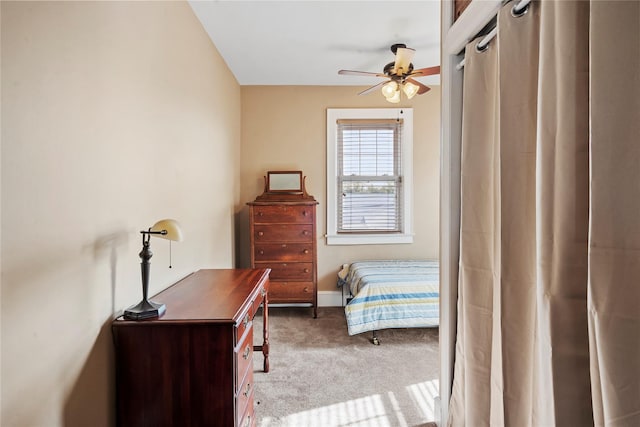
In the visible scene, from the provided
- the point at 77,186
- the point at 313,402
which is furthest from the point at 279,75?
the point at 313,402

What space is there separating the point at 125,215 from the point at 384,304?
2.22m

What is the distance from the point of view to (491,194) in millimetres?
1381

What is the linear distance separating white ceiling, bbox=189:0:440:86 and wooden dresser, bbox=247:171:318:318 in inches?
57.4


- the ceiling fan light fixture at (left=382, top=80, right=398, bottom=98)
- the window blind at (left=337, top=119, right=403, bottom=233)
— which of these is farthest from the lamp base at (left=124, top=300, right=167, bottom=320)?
the window blind at (left=337, top=119, right=403, bottom=233)

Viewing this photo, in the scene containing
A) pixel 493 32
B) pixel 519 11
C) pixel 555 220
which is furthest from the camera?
pixel 493 32

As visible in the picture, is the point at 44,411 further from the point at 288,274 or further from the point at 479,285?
the point at 288,274

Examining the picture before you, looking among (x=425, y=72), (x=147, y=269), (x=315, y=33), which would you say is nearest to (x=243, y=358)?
(x=147, y=269)

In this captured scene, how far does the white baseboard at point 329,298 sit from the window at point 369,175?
2.08ft

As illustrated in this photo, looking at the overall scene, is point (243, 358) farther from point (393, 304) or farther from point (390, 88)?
point (390, 88)

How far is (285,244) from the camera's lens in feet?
11.5

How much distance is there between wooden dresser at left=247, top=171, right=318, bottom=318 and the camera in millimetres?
3510

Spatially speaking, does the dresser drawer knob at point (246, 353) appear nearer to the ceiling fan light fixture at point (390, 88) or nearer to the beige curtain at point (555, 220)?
the beige curtain at point (555, 220)

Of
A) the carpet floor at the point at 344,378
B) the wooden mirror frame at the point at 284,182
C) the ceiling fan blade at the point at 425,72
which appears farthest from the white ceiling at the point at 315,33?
the carpet floor at the point at 344,378

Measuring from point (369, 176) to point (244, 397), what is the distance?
3063 millimetres
